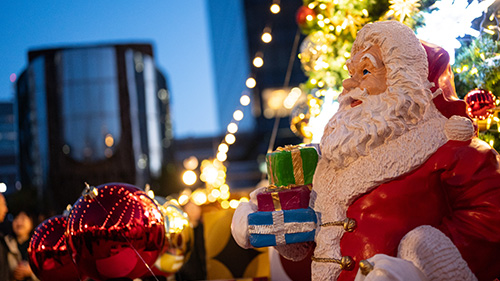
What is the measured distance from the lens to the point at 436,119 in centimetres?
224

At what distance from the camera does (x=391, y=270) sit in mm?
1926

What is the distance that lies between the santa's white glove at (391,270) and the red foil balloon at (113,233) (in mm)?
1375

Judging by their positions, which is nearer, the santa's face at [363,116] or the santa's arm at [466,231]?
the santa's arm at [466,231]

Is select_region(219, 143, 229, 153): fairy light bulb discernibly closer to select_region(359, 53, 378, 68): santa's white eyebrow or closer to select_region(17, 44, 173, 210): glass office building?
select_region(359, 53, 378, 68): santa's white eyebrow

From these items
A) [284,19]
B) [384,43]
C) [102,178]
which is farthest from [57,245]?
[284,19]

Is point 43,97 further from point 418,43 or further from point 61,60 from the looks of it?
point 418,43

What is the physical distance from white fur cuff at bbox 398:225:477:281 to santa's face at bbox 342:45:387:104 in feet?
2.18

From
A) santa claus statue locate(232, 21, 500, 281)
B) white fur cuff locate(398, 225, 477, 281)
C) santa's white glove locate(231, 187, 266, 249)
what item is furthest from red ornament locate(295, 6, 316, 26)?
white fur cuff locate(398, 225, 477, 281)

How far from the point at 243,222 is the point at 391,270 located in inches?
29.5

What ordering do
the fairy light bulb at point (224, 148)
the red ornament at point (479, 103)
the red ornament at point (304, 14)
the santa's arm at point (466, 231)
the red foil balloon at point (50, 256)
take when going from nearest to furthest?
the santa's arm at point (466, 231)
the red ornament at point (479, 103)
the red foil balloon at point (50, 256)
the red ornament at point (304, 14)
the fairy light bulb at point (224, 148)

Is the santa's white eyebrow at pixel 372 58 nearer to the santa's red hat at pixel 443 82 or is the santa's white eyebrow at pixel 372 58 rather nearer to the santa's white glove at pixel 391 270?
the santa's red hat at pixel 443 82

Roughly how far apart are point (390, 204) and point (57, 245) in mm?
2192

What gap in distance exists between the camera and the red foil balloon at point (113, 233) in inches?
113

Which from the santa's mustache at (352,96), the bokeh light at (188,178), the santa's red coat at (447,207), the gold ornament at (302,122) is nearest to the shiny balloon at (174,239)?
the gold ornament at (302,122)
